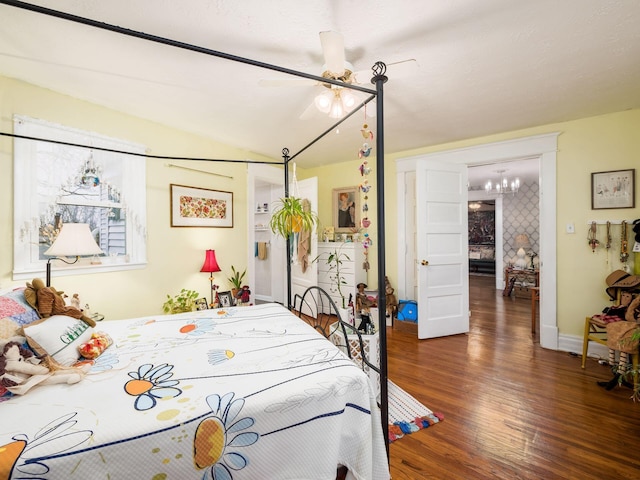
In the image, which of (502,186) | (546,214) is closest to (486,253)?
(502,186)

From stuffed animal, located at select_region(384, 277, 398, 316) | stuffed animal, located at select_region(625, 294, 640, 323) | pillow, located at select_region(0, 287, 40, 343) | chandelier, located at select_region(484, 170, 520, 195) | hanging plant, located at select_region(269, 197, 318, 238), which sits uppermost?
chandelier, located at select_region(484, 170, 520, 195)

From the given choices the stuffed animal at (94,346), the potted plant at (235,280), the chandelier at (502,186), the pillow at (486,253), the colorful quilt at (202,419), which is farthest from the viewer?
the pillow at (486,253)

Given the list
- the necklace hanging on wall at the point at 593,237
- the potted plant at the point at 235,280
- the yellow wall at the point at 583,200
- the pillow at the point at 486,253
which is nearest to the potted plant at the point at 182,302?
the potted plant at the point at 235,280

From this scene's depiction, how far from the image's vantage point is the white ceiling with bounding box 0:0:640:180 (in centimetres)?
152

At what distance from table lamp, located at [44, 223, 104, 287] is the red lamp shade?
131 cm

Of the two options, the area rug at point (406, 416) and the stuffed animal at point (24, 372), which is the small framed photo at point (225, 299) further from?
the stuffed animal at point (24, 372)

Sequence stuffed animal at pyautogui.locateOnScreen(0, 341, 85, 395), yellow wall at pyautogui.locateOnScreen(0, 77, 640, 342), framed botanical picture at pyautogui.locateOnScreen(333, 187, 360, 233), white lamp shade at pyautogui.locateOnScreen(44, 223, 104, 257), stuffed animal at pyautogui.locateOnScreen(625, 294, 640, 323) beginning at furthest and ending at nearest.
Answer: framed botanical picture at pyautogui.locateOnScreen(333, 187, 360, 233)
yellow wall at pyautogui.locateOnScreen(0, 77, 640, 342)
stuffed animal at pyautogui.locateOnScreen(625, 294, 640, 323)
white lamp shade at pyautogui.locateOnScreen(44, 223, 104, 257)
stuffed animal at pyautogui.locateOnScreen(0, 341, 85, 395)

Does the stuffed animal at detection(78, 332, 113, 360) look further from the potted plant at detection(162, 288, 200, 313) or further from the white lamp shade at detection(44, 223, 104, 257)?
the potted plant at detection(162, 288, 200, 313)

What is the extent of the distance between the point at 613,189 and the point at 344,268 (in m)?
3.06

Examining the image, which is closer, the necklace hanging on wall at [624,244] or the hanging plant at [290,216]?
the hanging plant at [290,216]

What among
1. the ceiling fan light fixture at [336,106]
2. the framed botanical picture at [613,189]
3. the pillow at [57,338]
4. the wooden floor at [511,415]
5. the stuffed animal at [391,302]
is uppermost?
the ceiling fan light fixture at [336,106]

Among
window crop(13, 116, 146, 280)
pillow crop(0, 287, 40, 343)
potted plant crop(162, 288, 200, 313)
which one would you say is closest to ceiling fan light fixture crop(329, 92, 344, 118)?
window crop(13, 116, 146, 280)

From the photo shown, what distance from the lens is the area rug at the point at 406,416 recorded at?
1.83m

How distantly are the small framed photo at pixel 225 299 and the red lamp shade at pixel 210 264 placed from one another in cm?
38
